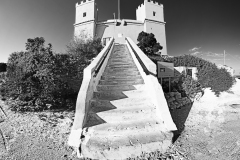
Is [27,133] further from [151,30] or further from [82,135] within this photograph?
[151,30]

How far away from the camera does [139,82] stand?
4.09 meters

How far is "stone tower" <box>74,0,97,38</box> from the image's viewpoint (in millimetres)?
20875

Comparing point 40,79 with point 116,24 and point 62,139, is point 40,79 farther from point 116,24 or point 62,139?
point 116,24

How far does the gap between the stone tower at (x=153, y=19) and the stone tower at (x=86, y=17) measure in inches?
374

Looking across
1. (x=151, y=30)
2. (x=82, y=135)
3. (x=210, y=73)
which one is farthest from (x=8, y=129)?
(x=151, y=30)

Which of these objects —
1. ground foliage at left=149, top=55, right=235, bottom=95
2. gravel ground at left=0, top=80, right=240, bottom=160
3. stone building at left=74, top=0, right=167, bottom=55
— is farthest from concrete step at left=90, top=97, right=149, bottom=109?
stone building at left=74, top=0, right=167, bottom=55

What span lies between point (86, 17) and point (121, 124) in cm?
2357

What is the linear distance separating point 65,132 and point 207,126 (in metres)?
4.36

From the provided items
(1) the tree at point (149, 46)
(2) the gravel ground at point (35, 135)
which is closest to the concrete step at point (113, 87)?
(2) the gravel ground at point (35, 135)

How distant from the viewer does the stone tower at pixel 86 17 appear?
20.9m

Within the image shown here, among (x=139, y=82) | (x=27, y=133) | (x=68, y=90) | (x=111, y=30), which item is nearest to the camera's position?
(x=27, y=133)

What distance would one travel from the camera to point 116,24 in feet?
71.1

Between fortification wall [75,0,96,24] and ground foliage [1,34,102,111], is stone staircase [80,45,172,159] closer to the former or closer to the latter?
ground foliage [1,34,102,111]

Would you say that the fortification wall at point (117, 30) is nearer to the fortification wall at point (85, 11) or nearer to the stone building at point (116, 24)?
the stone building at point (116, 24)
